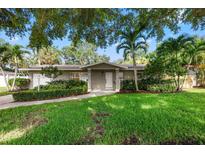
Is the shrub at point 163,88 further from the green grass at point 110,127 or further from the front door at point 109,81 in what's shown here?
the green grass at point 110,127

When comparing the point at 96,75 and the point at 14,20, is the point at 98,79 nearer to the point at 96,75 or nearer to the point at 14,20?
the point at 96,75

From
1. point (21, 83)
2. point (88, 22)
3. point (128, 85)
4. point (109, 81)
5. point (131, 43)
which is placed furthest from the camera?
point (21, 83)

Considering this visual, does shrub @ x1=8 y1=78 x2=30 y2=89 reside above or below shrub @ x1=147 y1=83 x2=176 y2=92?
above

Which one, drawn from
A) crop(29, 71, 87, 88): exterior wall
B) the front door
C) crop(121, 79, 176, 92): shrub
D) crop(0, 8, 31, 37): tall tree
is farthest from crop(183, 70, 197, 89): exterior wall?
crop(0, 8, 31, 37): tall tree

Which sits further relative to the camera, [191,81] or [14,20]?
[191,81]

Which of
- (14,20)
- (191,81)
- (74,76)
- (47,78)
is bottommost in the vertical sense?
(191,81)

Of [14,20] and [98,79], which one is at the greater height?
[14,20]

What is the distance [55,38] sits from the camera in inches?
290

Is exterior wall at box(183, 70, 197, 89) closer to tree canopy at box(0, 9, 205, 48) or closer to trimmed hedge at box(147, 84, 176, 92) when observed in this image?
trimmed hedge at box(147, 84, 176, 92)

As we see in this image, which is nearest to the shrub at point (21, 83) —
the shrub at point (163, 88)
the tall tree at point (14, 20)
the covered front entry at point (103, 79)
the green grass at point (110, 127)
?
the covered front entry at point (103, 79)

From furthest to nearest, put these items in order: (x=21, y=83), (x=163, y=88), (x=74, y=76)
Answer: (x=21, y=83)
(x=74, y=76)
(x=163, y=88)

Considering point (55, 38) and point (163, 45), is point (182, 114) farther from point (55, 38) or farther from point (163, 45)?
point (163, 45)

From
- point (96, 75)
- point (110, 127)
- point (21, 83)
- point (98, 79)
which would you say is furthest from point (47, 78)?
point (110, 127)
